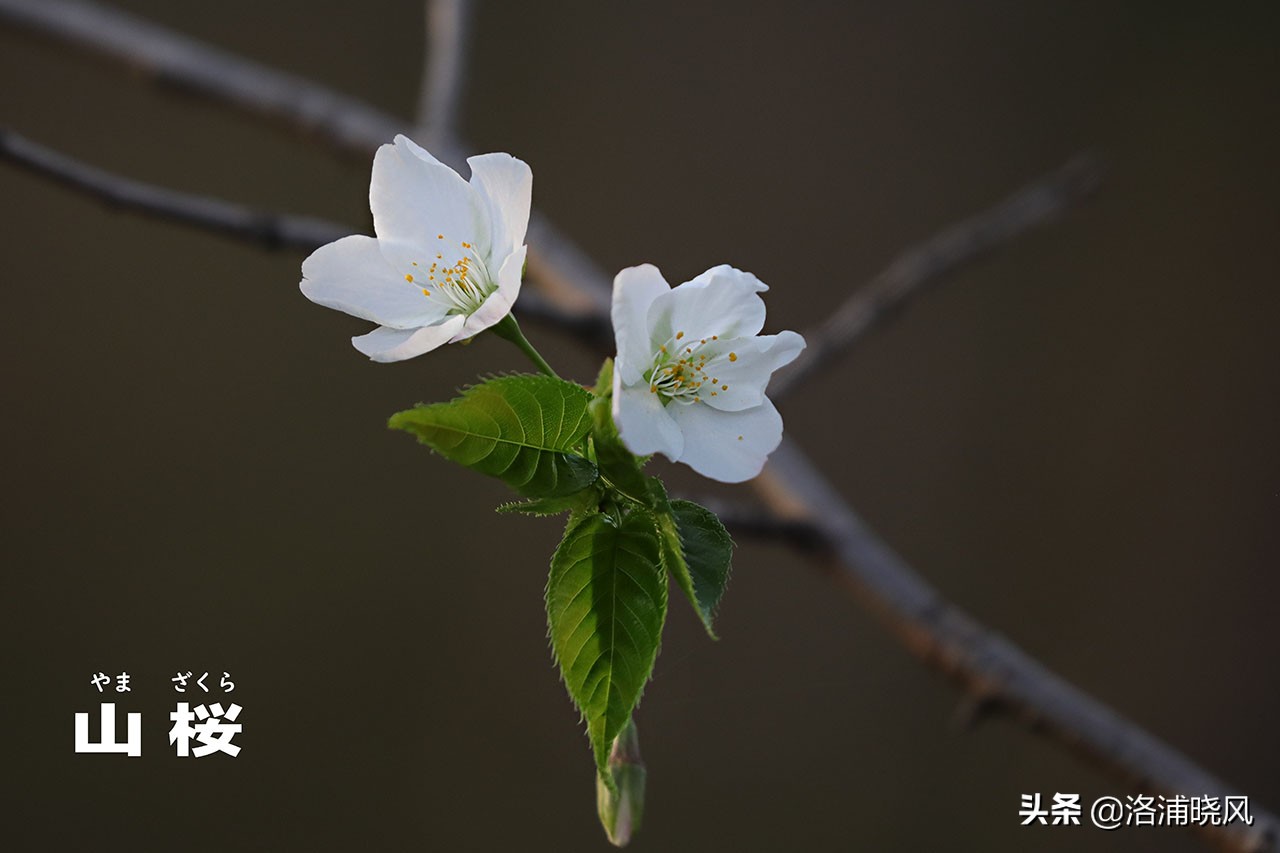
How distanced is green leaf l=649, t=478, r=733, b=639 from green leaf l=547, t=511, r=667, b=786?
0.02 meters

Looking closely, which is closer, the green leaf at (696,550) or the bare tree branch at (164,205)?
the green leaf at (696,550)

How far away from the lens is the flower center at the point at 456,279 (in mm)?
467

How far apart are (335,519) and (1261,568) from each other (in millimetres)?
1770

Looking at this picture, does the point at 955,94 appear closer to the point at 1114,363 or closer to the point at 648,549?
the point at 1114,363

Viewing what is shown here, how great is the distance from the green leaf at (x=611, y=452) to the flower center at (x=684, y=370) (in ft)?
0.09

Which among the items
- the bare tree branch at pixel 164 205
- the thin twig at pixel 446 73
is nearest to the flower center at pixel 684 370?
the bare tree branch at pixel 164 205

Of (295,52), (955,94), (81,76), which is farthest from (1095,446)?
(81,76)

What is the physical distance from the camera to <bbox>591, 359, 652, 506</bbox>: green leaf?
15.7 inches

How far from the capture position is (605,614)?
0.43 meters

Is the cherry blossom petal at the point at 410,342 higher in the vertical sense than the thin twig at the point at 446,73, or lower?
lower

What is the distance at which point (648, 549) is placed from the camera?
43 cm

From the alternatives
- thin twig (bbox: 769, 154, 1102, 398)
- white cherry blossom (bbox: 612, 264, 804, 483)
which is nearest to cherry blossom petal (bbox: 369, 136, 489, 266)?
white cherry blossom (bbox: 612, 264, 804, 483)

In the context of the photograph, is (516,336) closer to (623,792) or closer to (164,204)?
(623,792)

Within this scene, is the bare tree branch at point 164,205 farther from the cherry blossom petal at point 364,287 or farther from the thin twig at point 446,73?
the thin twig at point 446,73
